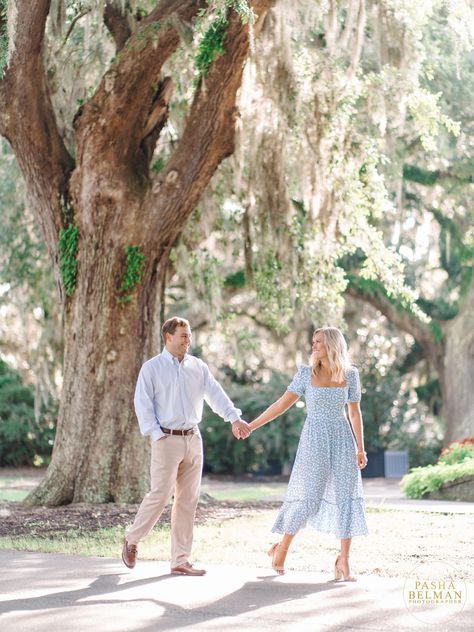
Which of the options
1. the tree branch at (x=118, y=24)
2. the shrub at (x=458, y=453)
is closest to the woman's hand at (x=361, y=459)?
the shrub at (x=458, y=453)

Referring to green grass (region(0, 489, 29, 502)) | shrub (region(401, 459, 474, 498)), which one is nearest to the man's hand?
shrub (region(401, 459, 474, 498))

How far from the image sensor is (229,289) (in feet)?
73.4

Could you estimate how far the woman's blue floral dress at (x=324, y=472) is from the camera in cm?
714

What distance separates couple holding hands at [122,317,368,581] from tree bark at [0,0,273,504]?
5021 millimetres

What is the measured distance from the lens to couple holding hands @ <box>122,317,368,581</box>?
7180 mm

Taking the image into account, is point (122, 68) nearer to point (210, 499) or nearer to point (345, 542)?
point (210, 499)

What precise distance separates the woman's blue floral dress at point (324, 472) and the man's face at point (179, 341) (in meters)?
0.94

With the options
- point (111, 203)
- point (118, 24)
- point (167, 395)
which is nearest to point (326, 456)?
point (167, 395)

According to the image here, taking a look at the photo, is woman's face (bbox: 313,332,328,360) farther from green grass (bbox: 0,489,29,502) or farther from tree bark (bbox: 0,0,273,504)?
green grass (bbox: 0,489,29,502)

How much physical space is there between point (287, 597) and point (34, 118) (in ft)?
26.3

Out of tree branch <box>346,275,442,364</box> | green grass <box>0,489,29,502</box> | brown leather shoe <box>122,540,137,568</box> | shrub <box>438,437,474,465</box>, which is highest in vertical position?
tree branch <box>346,275,442,364</box>

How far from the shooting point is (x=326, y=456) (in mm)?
7227

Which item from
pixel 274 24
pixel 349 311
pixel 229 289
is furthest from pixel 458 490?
pixel 349 311

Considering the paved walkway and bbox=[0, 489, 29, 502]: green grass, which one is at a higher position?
bbox=[0, 489, 29, 502]: green grass
